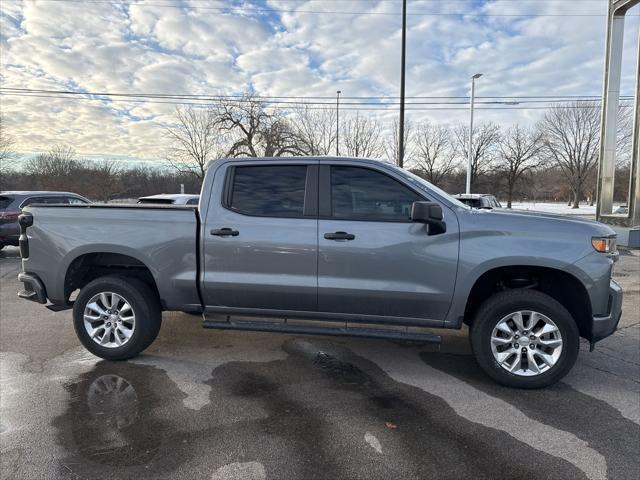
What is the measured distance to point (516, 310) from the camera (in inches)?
145

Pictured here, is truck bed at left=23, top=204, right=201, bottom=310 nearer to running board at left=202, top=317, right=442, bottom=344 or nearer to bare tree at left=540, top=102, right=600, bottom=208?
running board at left=202, top=317, right=442, bottom=344

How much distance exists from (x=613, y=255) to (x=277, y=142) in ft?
110

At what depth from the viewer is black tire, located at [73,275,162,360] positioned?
423 centimetres

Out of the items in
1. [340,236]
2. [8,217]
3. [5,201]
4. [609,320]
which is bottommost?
[609,320]

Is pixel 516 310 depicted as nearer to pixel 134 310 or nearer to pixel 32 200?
pixel 134 310

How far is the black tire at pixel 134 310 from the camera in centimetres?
423

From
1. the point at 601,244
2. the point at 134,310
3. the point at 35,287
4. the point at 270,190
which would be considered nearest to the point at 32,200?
the point at 35,287

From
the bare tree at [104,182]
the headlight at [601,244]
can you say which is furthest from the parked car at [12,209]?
the bare tree at [104,182]

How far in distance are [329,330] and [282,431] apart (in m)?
1.11

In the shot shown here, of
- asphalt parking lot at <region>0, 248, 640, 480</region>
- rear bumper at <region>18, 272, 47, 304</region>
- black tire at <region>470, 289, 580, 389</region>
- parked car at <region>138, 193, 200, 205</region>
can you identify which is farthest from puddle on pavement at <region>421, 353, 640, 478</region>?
parked car at <region>138, 193, 200, 205</region>

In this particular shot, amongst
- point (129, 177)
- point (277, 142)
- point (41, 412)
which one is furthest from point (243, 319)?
point (129, 177)

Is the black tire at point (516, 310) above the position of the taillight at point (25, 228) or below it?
below

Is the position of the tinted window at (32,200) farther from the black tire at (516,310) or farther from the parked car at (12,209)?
the black tire at (516,310)

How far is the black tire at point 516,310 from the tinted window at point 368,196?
1.12 meters
